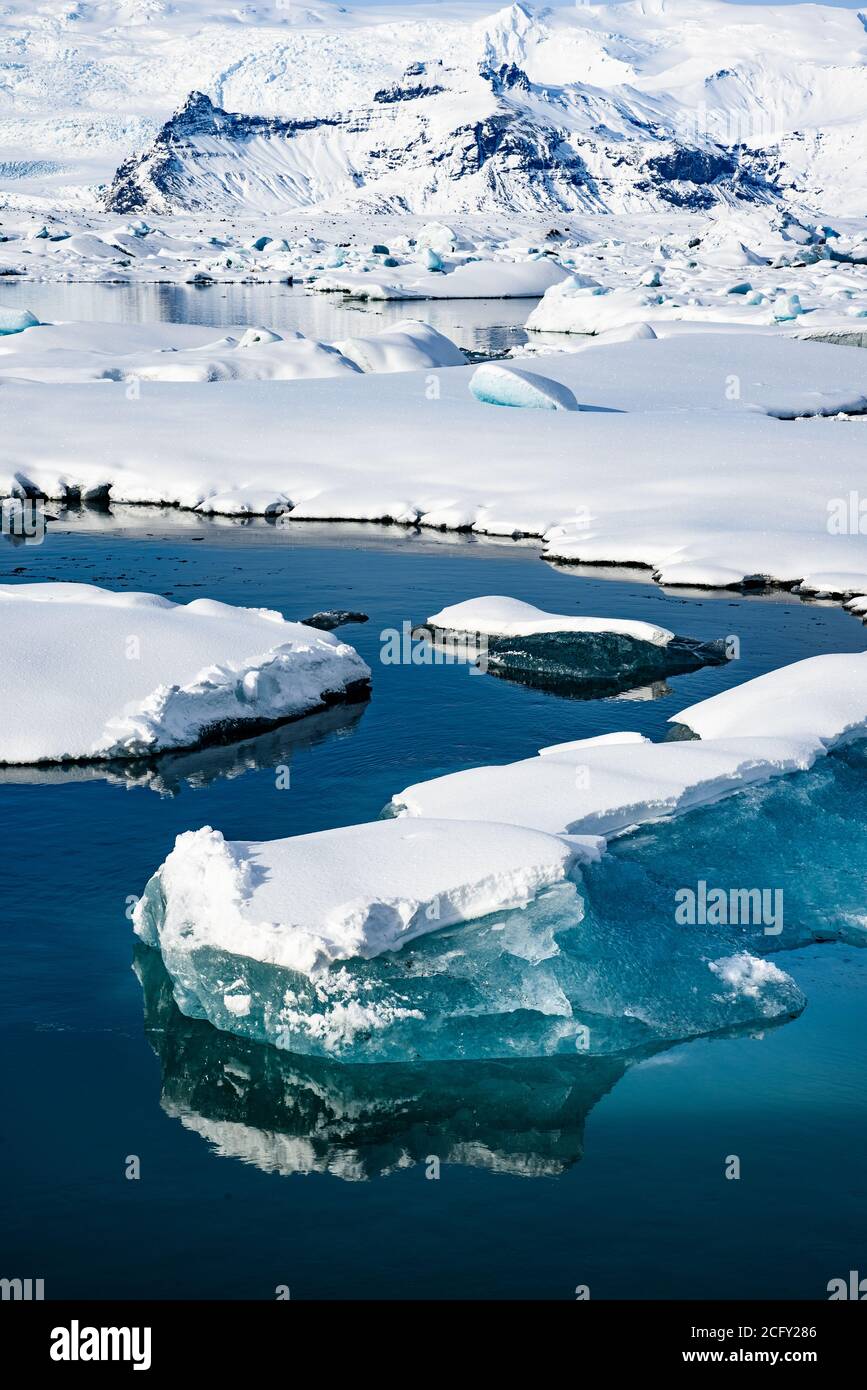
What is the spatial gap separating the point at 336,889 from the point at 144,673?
14.8 ft

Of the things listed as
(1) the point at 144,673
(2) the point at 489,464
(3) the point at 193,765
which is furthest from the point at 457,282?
(3) the point at 193,765

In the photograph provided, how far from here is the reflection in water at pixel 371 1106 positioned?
555 cm

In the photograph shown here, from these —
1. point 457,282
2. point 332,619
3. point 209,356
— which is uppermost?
point 457,282

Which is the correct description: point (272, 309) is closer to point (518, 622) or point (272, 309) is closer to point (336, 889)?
point (518, 622)

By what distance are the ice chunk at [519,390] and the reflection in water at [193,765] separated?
11331mm

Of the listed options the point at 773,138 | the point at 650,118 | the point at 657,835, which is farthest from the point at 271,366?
the point at 773,138

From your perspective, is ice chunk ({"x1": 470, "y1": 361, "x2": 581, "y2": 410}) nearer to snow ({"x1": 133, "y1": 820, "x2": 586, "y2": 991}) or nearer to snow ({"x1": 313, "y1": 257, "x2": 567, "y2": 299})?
snow ({"x1": 133, "y1": 820, "x2": 586, "y2": 991})

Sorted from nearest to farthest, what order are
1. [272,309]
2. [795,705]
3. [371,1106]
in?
[371,1106], [795,705], [272,309]

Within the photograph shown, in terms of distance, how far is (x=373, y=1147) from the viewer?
5594 mm

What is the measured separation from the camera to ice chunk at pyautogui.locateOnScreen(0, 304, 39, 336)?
32.4 metres

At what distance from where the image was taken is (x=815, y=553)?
559 inches

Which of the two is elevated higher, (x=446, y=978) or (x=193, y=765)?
(x=446, y=978)

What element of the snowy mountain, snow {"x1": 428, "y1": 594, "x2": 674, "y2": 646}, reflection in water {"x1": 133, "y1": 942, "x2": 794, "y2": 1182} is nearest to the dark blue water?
reflection in water {"x1": 133, "y1": 942, "x2": 794, "y2": 1182}
